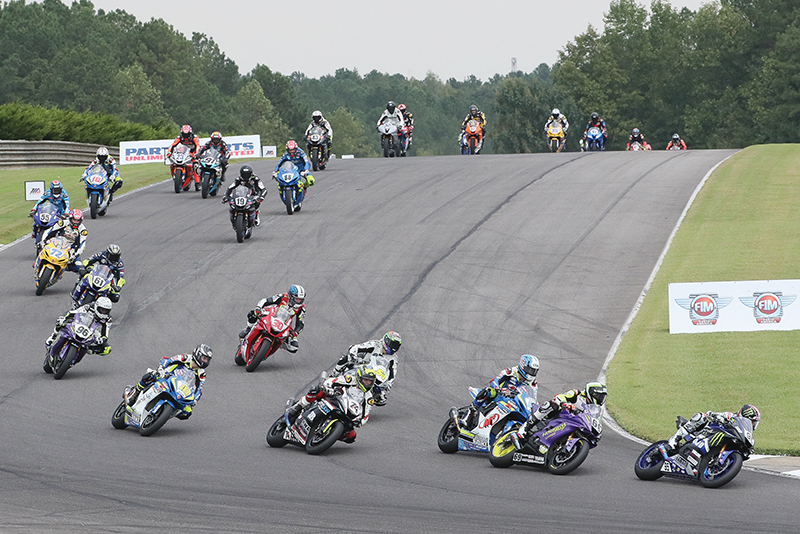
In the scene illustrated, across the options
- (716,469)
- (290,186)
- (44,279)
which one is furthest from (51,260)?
(716,469)

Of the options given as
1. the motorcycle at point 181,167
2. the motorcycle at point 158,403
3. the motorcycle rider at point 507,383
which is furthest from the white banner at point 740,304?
the motorcycle at point 181,167

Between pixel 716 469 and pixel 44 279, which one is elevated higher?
pixel 716 469

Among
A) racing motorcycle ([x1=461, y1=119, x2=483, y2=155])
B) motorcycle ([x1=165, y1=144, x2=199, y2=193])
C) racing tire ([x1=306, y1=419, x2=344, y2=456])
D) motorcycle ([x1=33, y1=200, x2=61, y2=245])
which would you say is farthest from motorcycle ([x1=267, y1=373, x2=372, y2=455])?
racing motorcycle ([x1=461, y1=119, x2=483, y2=155])

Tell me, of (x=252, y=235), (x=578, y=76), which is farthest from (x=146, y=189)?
(x=578, y=76)

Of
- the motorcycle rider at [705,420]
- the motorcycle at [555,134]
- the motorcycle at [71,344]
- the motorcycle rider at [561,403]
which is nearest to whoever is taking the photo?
the motorcycle rider at [705,420]

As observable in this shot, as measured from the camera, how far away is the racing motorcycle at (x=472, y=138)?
160 feet

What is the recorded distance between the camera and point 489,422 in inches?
554

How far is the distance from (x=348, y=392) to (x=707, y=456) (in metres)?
4.37

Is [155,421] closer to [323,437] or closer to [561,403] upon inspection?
[323,437]

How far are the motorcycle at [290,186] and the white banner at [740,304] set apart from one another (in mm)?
14959

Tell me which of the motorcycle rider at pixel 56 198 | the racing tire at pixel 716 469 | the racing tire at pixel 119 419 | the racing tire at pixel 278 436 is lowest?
the racing tire at pixel 119 419

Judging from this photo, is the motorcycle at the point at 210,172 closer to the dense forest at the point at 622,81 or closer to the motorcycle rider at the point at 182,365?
the motorcycle rider at the point at 182,365

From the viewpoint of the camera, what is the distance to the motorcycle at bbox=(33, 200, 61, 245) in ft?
84.1

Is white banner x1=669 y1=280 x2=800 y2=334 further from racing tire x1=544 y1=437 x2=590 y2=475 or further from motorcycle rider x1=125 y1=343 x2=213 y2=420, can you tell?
motorcycle rider x1=125 y1=343 x2=213 y2=420
